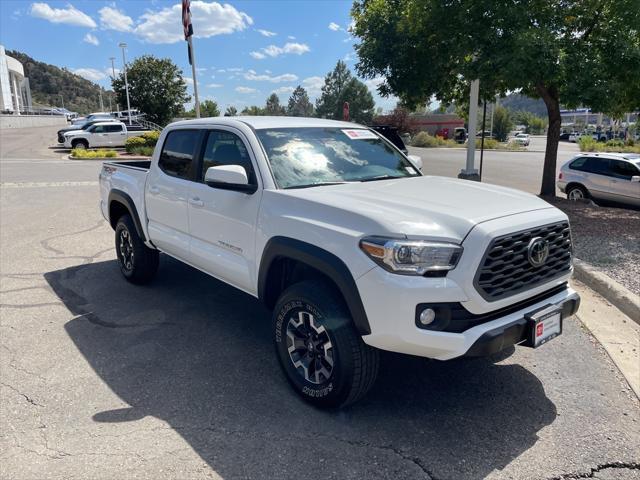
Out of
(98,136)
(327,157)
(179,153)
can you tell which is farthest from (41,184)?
(98,136)

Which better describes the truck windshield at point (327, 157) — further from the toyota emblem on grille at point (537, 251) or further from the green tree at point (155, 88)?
the green tree at point (155, 88)

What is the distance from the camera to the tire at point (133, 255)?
557 centimetres

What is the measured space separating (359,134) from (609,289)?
3.17m

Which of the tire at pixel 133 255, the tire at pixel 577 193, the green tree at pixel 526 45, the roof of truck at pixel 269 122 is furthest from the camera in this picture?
the tire at pixel 577 193

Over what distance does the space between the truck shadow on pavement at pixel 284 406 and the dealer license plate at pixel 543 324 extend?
55cm

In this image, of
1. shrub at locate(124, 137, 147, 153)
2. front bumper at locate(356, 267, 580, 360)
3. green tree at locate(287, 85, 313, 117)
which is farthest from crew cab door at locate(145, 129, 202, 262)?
green tree at locate(287, 85, 313, 117)

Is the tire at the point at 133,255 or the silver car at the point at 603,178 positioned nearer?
the tire at the point at 133,255

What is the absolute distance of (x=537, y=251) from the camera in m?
3.09

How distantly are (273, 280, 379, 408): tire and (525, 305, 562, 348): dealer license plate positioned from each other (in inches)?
36.6

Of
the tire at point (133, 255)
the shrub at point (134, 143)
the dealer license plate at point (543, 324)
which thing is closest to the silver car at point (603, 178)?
the dealer license plate at point (543, 324)

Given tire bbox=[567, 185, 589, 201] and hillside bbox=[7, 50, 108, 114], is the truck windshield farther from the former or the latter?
hillside bbox=[7, 50, 108, 114]

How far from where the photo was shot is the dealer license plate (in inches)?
119

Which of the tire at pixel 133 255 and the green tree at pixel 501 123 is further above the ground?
the green tree at pixel 501 123

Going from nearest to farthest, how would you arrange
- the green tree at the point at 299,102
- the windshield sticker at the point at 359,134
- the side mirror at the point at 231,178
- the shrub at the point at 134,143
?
the side mirror at the point at 231,178
the windshield sticker at the point at 359,134
the shrub at the point at 134,143
the green tree at the point at 299,102
